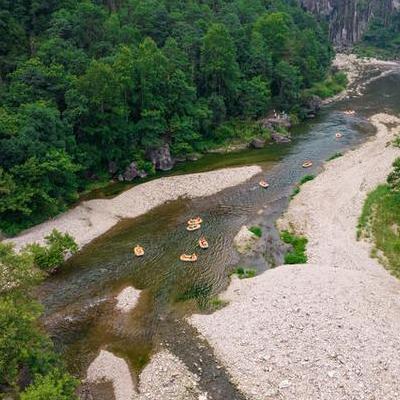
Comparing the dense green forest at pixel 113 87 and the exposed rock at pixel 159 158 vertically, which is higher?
the dense green forest at pixel 113 87

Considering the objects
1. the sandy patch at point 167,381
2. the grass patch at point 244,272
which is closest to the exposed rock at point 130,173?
the grass patch at point 244,272

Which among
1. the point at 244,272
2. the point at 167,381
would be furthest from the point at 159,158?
the point at 167,381

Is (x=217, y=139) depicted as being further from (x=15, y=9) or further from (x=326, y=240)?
(x=15, y=9)

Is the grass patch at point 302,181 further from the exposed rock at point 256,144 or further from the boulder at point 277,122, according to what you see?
the boulder at point 277,122

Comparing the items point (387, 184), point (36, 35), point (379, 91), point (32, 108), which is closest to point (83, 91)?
point (32, 108)

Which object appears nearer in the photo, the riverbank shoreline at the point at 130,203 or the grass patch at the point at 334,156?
the riverbank shoreline at the point at 130,203

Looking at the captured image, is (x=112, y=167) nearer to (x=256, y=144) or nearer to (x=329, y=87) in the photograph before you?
(x=256, y=144)
